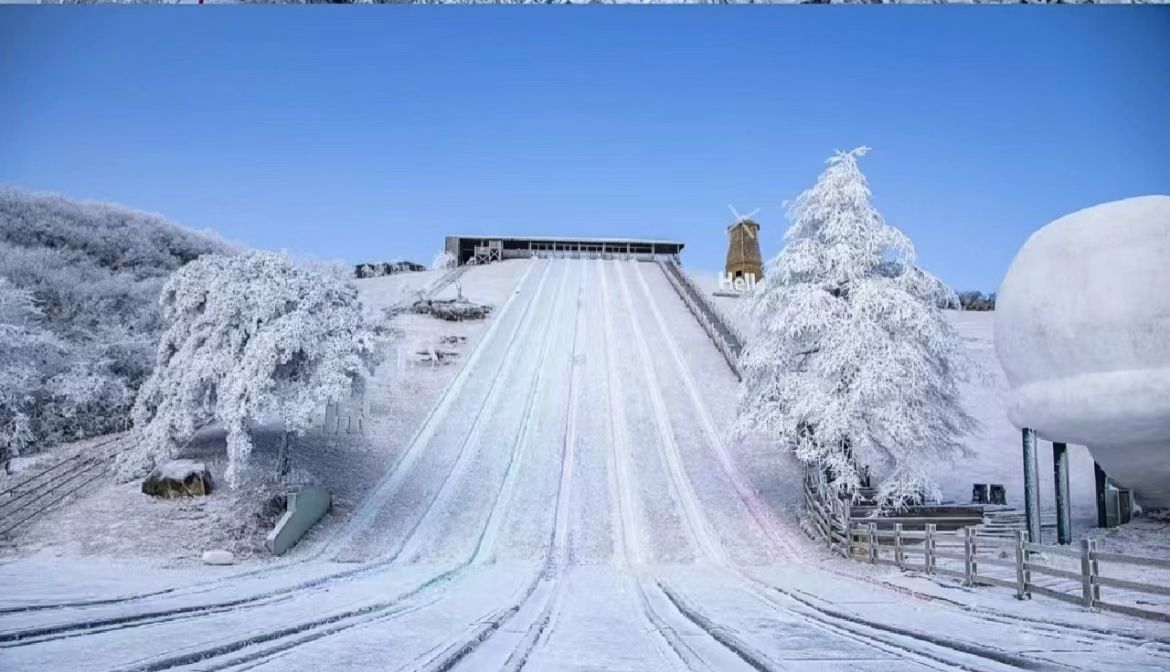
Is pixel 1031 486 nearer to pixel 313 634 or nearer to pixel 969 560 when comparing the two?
pixel 969 560

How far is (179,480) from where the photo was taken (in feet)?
36.1

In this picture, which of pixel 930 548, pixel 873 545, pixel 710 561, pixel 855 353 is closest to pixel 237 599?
pixel 710 561

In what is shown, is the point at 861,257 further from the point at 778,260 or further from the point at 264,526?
the point at 264,526

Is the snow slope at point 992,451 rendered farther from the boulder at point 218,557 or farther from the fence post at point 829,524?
the boulder at point 218,557

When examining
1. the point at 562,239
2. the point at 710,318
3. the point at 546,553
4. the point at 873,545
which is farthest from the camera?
the point at 710,318

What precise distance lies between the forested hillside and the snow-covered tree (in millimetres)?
2126

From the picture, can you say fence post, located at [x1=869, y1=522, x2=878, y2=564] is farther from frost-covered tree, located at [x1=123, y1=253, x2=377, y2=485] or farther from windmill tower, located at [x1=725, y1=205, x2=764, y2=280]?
frost-covered tree, located at [x1=123, y1=253, x2=377, y2=485]

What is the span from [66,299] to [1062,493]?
400 inches

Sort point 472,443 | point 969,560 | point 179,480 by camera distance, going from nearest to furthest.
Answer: point 969,560
point 179,480
point 472,443

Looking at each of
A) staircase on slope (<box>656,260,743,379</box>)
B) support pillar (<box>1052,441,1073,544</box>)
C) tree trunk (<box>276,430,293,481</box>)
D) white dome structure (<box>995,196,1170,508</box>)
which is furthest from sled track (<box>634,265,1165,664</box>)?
tree trunk (<box>276,430,293,481</box>)

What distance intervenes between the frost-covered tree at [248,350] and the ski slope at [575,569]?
1788 millimetres

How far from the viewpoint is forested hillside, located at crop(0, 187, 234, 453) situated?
7.88 m

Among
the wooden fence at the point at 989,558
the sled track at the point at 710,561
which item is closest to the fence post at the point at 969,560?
the wooden fence at the point at 989,558

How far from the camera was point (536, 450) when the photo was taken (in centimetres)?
1434
